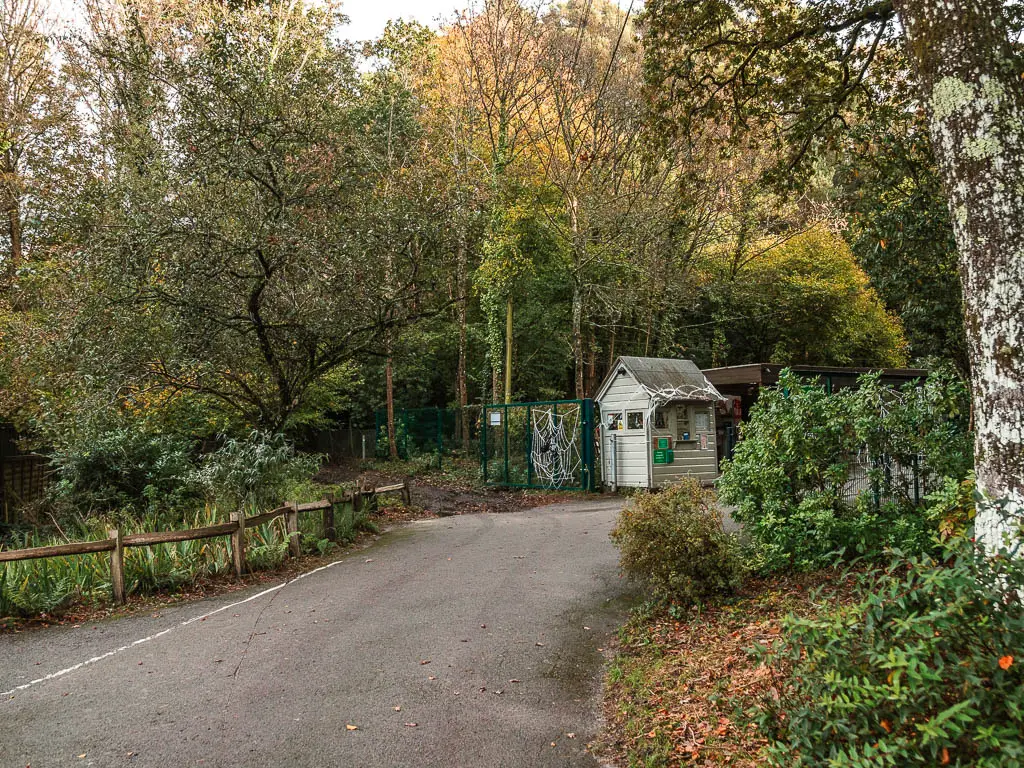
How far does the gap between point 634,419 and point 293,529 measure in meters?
9.04

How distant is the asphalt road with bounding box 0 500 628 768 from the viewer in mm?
4559

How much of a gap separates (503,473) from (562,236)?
7445 millimetres

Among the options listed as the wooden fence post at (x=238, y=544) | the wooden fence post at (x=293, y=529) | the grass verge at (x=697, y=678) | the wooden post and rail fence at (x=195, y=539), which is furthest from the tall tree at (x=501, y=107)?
the grass verge at (x=697, y=678)

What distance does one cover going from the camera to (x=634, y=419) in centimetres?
1705

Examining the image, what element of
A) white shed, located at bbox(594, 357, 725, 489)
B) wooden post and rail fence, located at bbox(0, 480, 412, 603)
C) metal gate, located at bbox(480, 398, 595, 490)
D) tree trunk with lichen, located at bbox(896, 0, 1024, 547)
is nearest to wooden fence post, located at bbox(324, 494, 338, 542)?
wooden post and rail fence, located at bbox(0, 480, 412, 603)

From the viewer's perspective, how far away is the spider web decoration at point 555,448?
1742 cm

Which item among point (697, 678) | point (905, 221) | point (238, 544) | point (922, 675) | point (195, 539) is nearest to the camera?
point (922, 675)

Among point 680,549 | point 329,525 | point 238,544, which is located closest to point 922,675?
point 680,549

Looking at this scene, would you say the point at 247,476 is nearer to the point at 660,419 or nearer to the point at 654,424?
the point at 654,424

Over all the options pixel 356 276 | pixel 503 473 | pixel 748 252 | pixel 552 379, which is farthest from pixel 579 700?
pixel 748 252

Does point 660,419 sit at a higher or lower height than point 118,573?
higher

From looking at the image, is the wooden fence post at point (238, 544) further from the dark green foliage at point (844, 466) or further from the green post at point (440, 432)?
the green post at point (440, 432)

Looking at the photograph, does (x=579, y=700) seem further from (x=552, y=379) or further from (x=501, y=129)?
(x=552, y=379)

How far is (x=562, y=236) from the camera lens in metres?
21.9
